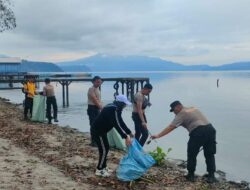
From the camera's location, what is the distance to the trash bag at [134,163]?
778cm

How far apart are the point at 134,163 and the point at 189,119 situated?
5.20 ft

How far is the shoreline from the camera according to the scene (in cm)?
773

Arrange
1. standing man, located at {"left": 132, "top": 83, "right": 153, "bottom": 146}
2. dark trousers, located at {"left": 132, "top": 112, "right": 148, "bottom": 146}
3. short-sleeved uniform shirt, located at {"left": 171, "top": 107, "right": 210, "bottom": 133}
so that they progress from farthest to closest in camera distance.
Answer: dark trousers, located at {"left": 132, "top": 112, "right": 148, "bottom": 146}, standing man, located at {"left": 132, "top": 83, "right": 153, "bottom": 146}, short-sleeved uniform shirt, located at {"left": 171, "top": 107, "right": 210, "bottom": 133}

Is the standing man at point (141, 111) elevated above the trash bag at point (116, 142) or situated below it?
above

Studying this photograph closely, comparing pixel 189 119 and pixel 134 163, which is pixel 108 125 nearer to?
pixel 134 163

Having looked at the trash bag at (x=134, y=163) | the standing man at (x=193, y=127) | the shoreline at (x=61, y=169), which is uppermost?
the standing man at (x=193, y=127)

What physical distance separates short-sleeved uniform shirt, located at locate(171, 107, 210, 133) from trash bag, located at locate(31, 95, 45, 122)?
385 inches

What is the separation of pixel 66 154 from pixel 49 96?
22.0ft

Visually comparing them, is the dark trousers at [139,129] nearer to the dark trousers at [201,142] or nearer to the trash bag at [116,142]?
the trash bag at [116,142]

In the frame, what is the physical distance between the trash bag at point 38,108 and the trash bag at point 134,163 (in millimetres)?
9924

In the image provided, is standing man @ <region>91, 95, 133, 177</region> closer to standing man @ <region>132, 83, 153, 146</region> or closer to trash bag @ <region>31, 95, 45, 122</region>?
standing man @ <region>132, 83, 153, 146</region>

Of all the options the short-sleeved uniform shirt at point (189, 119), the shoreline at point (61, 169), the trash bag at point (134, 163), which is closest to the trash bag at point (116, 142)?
the shoreline at point (61, 169)

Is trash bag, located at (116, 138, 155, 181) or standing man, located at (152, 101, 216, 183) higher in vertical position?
standing man, located at (152, 101, 216, 183)

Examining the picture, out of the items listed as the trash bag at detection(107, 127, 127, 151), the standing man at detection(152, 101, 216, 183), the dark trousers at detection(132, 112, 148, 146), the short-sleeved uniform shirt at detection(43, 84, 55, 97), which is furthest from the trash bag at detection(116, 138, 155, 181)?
the short-sleeved uniform shirt at detection(43, 84, 55, 97)
